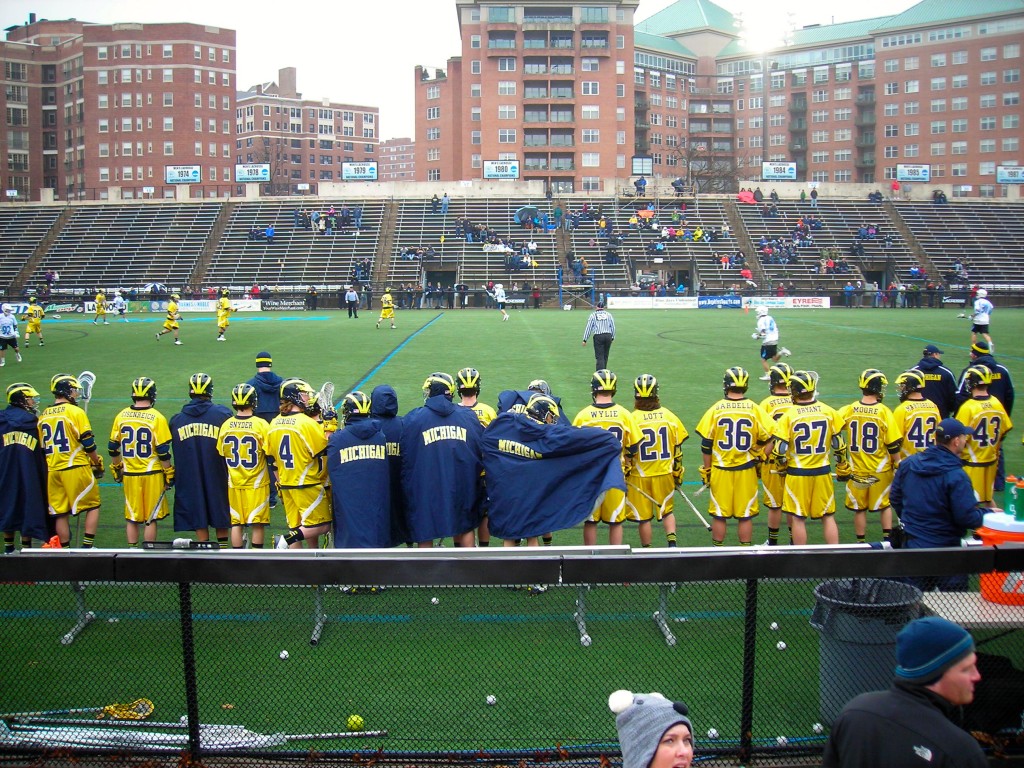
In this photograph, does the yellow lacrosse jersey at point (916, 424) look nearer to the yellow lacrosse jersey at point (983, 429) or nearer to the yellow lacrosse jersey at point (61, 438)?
the yellow lacrosse jersey at point (983, 429)

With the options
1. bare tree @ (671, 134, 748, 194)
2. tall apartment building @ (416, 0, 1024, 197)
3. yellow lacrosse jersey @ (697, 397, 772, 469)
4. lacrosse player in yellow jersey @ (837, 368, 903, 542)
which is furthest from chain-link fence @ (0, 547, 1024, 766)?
bare tree @ (671, 134, 748, 194)

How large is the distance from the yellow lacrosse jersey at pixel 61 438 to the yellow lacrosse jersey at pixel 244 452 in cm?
149

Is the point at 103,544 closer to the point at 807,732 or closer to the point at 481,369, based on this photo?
the point at 807,732

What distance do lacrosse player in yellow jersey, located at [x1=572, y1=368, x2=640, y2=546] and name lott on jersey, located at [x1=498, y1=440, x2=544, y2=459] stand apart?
0.82 m

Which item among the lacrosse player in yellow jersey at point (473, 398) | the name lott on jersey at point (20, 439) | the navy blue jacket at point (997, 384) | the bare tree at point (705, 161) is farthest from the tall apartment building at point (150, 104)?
the navy blue jacket at point (997, 384)

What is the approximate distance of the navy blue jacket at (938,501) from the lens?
20.3 feet

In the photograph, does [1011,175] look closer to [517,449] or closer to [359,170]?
[359,170]

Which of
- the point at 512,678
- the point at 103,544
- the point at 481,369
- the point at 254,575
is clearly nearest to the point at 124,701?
the point at 254,575

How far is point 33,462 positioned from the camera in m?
8.05

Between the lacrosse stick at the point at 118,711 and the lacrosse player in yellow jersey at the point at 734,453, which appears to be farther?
the lacrosse player in yellow jersey at the point at 734,453

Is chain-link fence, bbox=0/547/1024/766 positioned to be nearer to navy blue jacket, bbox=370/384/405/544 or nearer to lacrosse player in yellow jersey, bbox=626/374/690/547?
navy blue jacket, bbox=370/384/405/544

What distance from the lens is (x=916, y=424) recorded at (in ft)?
28.9

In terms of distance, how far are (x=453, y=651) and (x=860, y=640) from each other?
8.28 ft

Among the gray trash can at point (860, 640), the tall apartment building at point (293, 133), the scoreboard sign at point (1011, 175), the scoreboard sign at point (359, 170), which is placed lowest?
the gray trash can at point (860, 640)
